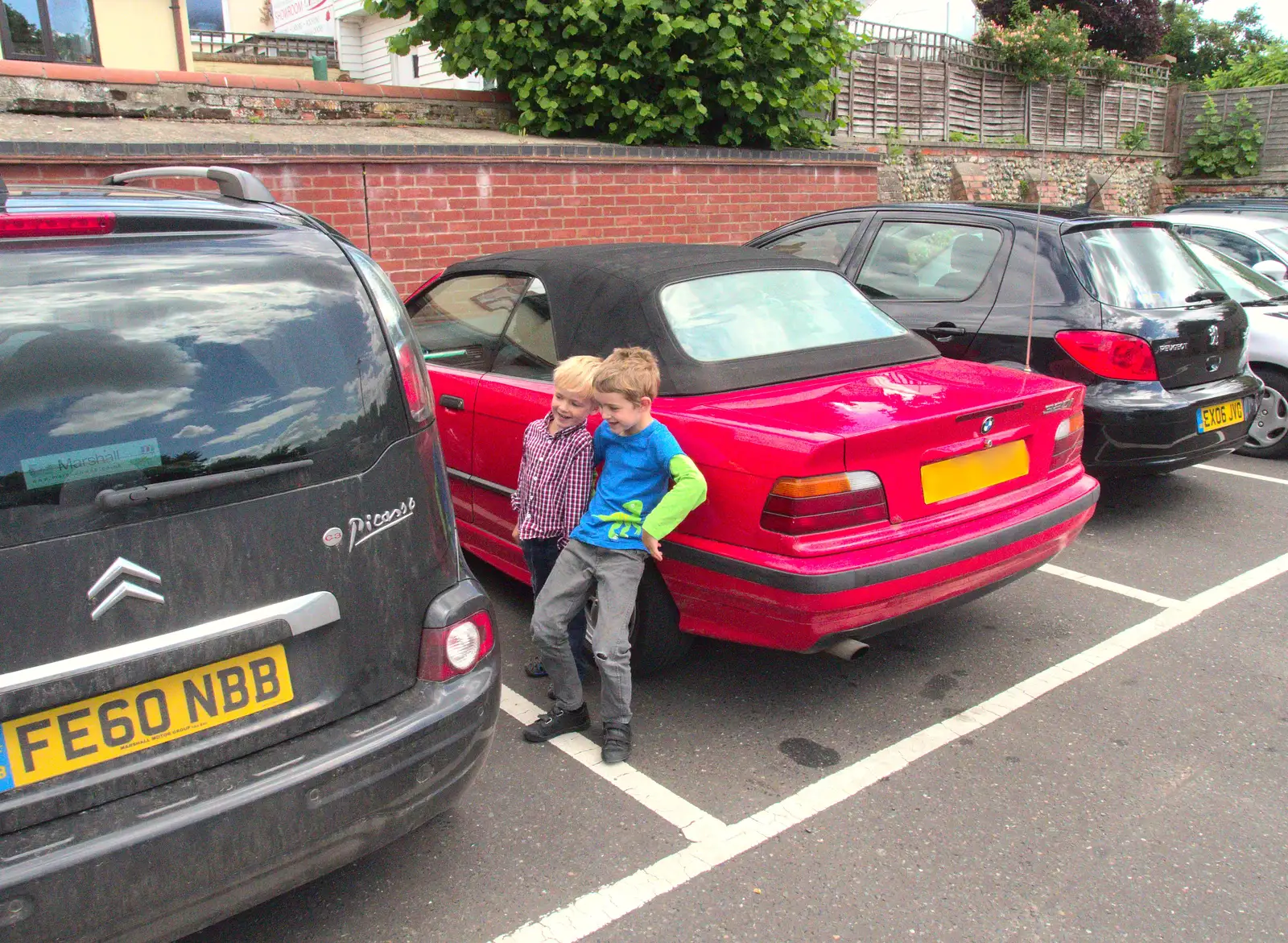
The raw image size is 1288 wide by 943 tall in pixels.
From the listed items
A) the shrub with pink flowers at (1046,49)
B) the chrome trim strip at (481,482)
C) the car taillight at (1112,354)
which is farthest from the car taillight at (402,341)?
the shrub with pink flowers at (1046,49)

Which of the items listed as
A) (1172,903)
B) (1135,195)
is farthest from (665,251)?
(1135,195)

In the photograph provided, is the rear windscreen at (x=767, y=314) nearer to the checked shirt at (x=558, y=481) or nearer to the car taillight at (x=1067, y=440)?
the checked shirt at (x=558, y=481)

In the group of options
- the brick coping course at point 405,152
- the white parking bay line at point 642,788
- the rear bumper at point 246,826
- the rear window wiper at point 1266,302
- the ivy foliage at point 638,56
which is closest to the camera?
the rear bumper at point 246,826

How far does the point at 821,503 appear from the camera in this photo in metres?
3.12

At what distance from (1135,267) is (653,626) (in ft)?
11.7

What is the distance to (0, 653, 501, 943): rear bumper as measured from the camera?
1.87 meters

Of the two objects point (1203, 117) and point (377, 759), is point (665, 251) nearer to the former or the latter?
point (377, 759)

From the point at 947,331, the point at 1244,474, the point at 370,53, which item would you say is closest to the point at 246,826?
the point at 947,331

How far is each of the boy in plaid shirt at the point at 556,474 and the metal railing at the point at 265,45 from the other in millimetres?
21705

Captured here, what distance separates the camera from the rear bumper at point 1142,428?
17.0 feet

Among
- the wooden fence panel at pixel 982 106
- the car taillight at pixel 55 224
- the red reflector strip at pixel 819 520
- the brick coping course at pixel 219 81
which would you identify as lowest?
the red reflector strip at pixel 819 520

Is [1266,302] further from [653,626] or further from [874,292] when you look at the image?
[653,626]

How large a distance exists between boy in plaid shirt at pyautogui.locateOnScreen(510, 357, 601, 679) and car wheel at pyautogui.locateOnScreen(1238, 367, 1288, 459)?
5.48m

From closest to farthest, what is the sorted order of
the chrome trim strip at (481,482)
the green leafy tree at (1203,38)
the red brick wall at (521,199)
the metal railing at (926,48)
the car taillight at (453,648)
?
1. the car taillight at (453,648)
2. the chrome trim strip at (481,482)
3. the red brick wall at (521,199)
4. the metal railing at (926,48)
5. the green leafy tree at (1203,38)
